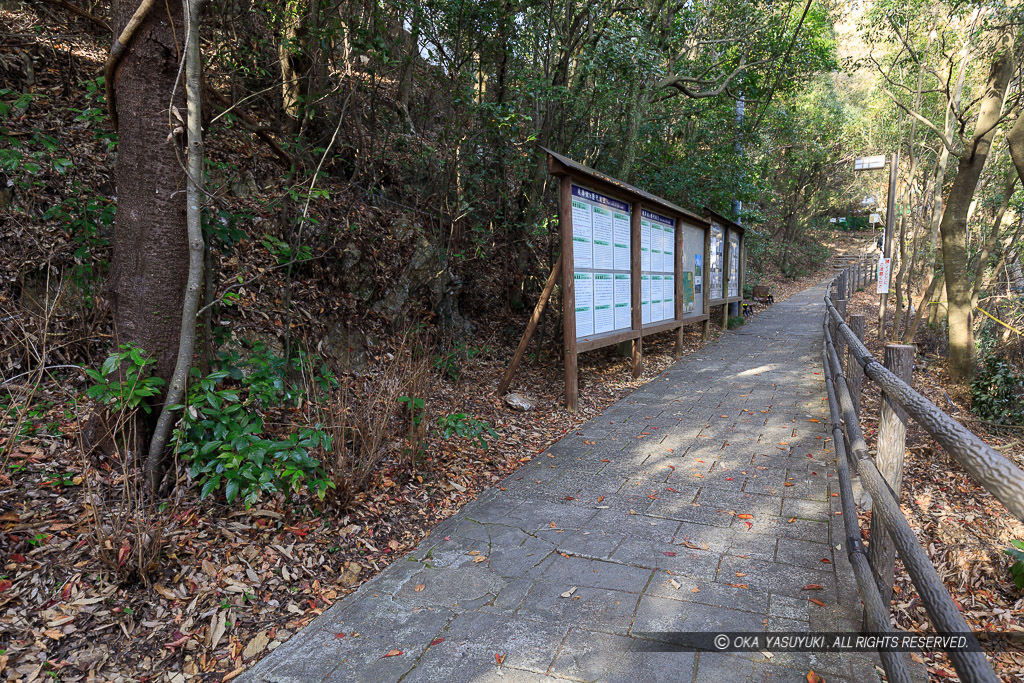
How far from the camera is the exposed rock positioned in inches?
241

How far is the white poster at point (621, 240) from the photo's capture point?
23.1 ft

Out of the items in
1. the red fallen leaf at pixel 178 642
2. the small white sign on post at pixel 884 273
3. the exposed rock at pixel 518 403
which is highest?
the small white sign on post at pixel 884 273

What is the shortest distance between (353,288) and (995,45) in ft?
32.8

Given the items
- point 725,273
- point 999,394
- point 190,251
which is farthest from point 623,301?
point 725,273

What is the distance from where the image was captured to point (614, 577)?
291cm

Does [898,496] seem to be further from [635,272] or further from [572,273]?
[635,272]

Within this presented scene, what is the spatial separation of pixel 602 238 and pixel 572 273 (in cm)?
105

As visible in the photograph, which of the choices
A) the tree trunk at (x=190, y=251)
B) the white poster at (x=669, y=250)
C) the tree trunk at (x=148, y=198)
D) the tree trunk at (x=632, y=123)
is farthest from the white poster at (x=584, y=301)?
the tree trunk at (x=632, y=123)

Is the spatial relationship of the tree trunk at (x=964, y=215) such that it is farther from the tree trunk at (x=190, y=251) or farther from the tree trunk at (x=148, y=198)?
the tree trunk at (x=148, y=198)

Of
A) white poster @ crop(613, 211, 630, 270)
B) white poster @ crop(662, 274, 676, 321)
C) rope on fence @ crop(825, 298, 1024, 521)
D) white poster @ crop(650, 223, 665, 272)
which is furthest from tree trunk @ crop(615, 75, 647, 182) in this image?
rope on fence @ crop(825, 298, 1024, 521)

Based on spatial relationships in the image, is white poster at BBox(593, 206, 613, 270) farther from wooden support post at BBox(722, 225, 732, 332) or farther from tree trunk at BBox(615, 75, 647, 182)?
wooden support post at BBox(722, 225, 732, 332)

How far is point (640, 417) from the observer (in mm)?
6094

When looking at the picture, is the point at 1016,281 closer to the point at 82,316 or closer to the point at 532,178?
the point at 532,178

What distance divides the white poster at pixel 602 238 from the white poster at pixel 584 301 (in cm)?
29
